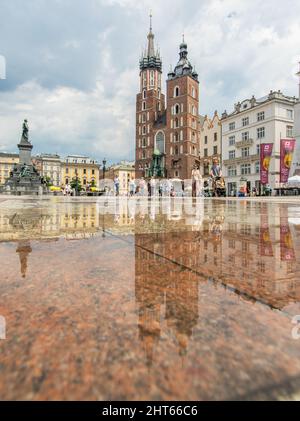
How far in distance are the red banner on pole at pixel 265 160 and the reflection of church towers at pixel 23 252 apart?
33688mm

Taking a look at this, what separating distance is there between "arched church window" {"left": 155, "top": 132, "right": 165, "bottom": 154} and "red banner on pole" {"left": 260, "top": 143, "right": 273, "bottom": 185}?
26.0m

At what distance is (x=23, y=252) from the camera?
151cm

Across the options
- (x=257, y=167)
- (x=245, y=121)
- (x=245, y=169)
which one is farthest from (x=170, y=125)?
(x=257, y=167)

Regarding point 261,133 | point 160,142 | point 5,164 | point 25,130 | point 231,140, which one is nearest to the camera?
point 25,130

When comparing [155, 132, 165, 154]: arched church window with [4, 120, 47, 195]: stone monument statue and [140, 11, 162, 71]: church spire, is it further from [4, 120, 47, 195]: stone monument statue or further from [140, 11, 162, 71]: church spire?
[4, 120, 47, 195]: stone monument statue

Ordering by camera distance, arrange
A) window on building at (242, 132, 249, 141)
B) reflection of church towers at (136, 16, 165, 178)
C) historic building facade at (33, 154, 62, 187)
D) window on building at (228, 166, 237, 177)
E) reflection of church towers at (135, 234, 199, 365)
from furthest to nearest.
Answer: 1. historic building facade at (33, 154, 62, 187)
2. reflection of church towers at (136, 16, 165, 178)
3. window on building at (228, 166, 237, 177)
4. window on building at (242, 132, 249, 141)
5. reflection of church towers at (135, 234, 199, 365)

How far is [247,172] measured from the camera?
38031 millimetres

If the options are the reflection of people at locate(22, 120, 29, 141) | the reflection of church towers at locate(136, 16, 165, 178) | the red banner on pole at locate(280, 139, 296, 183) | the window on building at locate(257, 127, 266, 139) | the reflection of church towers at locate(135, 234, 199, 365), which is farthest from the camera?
the reflection of church towers at locate(136, 16, 165, 178)

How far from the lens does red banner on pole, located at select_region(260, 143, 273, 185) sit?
3134 cm

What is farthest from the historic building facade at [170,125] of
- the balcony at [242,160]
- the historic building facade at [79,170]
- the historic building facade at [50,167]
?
the historic building facade at [50,167]

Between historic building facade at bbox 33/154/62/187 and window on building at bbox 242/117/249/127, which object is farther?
historic building facade at bbox 33/154/62/187

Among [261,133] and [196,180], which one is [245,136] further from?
[196,180]

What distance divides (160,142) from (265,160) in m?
28.1

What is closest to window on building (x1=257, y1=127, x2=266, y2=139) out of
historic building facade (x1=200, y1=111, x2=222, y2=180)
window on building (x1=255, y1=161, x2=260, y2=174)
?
window on building (x1=255, y1=161, x2=260, y2=174)
